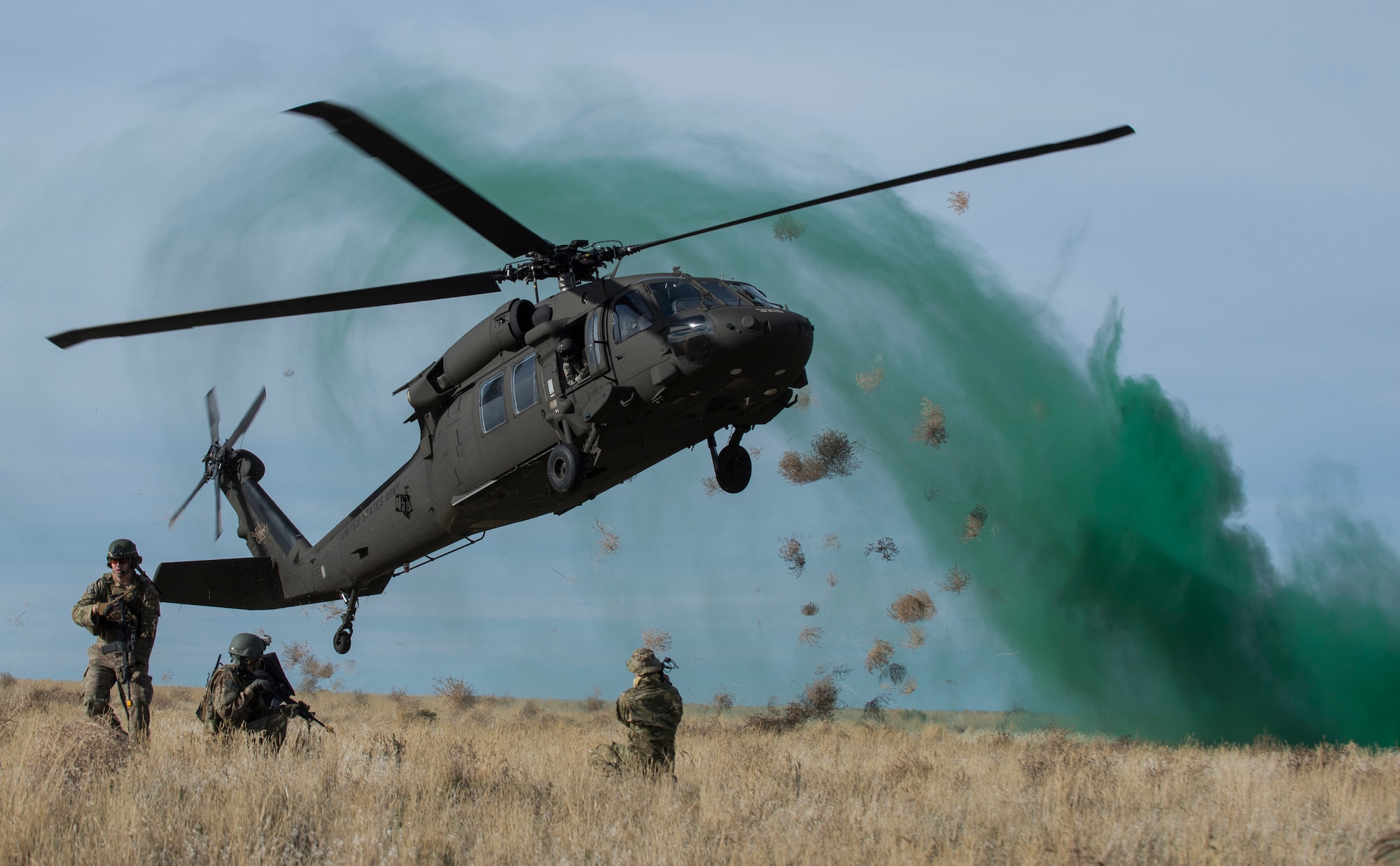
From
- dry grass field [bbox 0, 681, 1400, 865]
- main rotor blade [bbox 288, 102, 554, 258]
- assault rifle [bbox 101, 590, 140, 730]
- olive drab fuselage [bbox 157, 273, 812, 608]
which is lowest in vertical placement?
dry grass field [bbox 0, 681, 1400, 865]

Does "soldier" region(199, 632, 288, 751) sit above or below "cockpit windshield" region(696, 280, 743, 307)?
below

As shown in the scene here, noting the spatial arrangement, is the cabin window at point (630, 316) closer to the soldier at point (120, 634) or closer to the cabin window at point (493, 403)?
the cabin window at point (493, 403)

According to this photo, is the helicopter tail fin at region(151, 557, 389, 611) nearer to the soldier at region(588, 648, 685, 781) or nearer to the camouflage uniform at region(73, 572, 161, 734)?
the camouflage uniform at region(73, 572, 161, 734)

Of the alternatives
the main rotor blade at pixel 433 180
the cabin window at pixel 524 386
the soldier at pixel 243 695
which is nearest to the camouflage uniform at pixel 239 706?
the soldier at pixel 243 695

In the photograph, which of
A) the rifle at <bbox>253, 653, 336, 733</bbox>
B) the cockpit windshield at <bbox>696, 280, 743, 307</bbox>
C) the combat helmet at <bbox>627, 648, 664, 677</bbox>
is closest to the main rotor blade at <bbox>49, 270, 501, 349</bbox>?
the cockpit windshield at <bbox>696, 280, 743, 307</bbox>

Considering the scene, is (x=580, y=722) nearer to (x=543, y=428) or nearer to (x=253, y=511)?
(x=253, y=511)

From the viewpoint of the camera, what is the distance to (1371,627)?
672 inches

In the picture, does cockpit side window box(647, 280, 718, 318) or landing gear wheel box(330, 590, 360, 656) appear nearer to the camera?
cockpit side window box(647, 280, 718, 318)

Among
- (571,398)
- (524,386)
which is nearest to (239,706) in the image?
(571,398)

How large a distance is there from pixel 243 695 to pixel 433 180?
4.83 metres

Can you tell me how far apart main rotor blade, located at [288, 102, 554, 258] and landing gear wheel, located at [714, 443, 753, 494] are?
10.1 ft

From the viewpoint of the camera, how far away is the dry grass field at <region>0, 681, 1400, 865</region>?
21.0 ft

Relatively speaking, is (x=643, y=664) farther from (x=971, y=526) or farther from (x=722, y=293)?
(x=971, y=526)

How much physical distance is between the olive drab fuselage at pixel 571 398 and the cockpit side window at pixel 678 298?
0.01m
